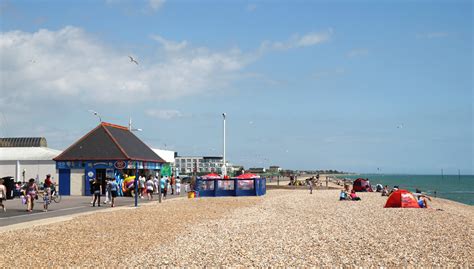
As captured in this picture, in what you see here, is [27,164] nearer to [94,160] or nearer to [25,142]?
[25,142]

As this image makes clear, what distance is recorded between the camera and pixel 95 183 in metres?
25.2

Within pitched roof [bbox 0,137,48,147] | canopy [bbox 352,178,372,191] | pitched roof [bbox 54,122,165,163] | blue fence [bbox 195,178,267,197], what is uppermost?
pitched roof [bbox 0,137,48,147]

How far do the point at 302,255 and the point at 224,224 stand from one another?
19.1 ft

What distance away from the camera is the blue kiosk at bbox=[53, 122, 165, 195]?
3519 centimetres

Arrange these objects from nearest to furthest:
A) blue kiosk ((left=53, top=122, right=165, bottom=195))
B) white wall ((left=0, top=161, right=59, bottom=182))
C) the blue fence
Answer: the blue fence → blue kiosk ((left=53, top=122, right=165, bottom=195)) → white wall ((left=0, top=161, right=59, bottom=182))

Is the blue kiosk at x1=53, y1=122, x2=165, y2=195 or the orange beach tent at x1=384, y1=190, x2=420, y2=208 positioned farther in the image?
the blue kiosk at x1=53, y1=122, x2=165, y2=195

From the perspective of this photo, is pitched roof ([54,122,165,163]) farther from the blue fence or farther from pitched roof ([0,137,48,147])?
pitched roof ([0,137,48,147])

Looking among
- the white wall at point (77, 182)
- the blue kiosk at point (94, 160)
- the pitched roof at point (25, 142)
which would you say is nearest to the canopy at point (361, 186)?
the blue kiosk at point (94, 160)

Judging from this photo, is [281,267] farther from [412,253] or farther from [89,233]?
[89,233]

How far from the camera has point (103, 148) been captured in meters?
36.1

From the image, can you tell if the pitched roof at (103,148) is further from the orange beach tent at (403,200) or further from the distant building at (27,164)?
the orange beach tent at (403,200)

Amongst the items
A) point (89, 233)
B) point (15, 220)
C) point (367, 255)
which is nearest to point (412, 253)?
point (367, 255)

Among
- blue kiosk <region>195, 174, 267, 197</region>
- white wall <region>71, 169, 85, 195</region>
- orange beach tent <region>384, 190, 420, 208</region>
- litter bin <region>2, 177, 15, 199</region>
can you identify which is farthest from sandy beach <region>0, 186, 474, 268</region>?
white wall <region>71, 169, 85, 195</region>

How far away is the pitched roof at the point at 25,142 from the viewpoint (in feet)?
216
